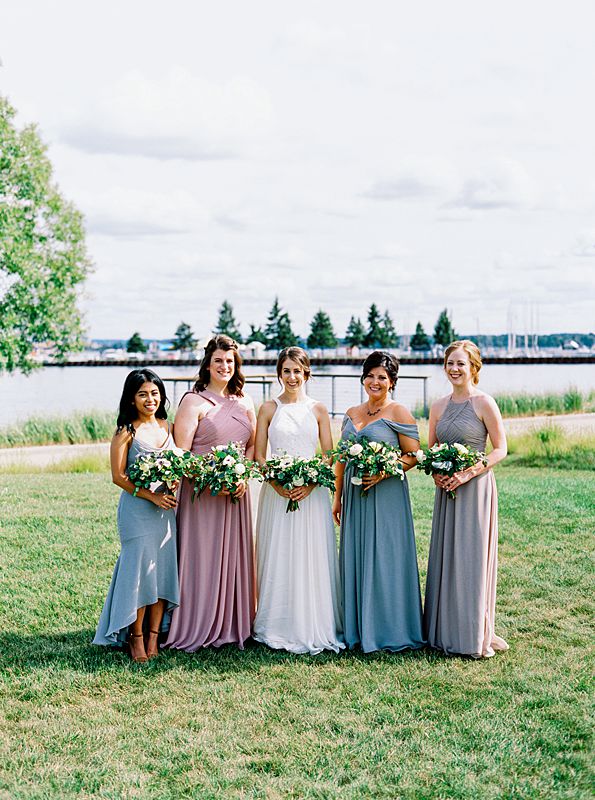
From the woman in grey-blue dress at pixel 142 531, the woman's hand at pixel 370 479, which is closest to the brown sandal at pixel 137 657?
the woman in grey-blue dress at pixel 142 531

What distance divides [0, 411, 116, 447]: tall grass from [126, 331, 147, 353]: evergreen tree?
3560 inches

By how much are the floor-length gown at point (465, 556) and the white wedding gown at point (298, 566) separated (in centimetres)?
80

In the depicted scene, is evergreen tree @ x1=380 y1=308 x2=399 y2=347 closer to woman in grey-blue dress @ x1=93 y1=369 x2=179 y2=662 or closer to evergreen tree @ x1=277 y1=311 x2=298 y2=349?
evergreen tree @ x1=277 y1=311 x2=298 y2=349

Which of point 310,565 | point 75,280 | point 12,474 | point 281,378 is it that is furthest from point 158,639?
point 75,280

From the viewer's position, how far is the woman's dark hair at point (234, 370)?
6.59m

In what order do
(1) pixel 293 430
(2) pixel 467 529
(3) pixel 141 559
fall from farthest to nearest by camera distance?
(1) pixel 293 430, (2) pixel 467 529, (3) pixel 141 559

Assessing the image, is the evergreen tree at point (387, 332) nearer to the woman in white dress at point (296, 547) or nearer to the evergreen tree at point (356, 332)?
the evergreen tree at point (356, 332)

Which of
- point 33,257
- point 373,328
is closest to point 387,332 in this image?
point 373,328

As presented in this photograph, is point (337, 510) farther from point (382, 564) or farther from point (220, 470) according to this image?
point (220, 470)

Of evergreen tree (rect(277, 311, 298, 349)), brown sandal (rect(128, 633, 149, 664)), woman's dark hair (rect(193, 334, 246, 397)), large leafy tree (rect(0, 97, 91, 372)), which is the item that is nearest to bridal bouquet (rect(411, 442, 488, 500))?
woman's dark hair (rect(193, 334, 246, 397))

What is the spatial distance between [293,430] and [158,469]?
114cm

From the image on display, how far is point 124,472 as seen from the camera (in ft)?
20.7

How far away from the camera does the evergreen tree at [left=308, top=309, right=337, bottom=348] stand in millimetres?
108875

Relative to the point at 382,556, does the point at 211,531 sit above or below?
above
